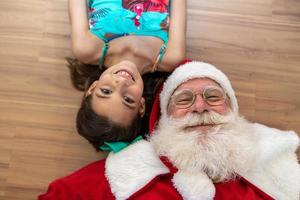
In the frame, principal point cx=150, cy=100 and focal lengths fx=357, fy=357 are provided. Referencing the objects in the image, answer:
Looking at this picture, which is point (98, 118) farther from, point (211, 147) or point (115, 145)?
point (211, 147)

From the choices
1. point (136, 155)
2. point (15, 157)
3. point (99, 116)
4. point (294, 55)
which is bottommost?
point (15, 157)

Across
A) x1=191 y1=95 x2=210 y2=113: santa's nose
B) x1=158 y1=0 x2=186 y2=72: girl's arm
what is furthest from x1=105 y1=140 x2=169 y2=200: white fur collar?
x1=158 y1=0 x2=186 y2=72: girl's arm

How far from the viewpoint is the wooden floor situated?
1374 millimetres

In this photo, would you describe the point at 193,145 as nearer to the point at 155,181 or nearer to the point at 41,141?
the point at 155,181

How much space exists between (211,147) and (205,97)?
17cm

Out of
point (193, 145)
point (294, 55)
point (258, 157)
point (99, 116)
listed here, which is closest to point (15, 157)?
point (99, 116)

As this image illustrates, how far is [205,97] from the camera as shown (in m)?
1.14

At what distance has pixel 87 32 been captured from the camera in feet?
4.27

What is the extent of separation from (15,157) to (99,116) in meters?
0.45

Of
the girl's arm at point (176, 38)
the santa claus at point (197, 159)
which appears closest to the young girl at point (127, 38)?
the girl's arm at point (176, 38)

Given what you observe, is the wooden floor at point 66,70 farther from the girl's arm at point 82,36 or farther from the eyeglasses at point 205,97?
the eyeglasses at point 205,97

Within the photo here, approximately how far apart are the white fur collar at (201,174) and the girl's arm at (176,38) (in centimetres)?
31

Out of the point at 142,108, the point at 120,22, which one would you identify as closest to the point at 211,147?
the point at 142,108

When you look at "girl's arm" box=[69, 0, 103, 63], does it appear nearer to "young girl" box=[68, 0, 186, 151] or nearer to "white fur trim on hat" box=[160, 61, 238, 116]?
"young girl" box=[68, 0, 186, 151]
